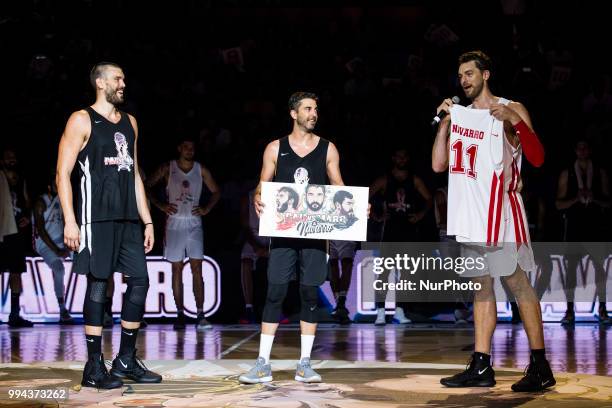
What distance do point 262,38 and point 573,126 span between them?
457 cm

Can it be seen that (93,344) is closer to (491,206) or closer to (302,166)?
(302,166)

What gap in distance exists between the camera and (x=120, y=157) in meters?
6.14

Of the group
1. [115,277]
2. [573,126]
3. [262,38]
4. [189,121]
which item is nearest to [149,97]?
[189,121]

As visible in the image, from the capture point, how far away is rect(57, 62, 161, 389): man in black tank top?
235 inches

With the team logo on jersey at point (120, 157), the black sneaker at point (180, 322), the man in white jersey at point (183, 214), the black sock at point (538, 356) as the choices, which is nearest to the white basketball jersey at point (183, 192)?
the man in white jersey at point (183, 214)

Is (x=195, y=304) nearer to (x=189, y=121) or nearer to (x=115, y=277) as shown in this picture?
(x=115, y=277)

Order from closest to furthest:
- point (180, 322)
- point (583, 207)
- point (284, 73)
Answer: point (180, 322) → point (583, 207) → point (284, 73)

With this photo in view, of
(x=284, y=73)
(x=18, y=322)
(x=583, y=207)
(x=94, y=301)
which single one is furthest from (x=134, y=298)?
(x=284, y=73)

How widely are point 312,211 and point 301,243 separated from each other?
234mm

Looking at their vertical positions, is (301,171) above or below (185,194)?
below

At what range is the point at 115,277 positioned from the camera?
10859mm

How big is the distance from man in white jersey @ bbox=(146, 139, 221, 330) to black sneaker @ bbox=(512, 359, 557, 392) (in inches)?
208

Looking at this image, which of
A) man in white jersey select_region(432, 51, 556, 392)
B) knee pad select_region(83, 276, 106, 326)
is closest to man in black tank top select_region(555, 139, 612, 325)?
man in white jersey select_region(432, 51, 556, 392)

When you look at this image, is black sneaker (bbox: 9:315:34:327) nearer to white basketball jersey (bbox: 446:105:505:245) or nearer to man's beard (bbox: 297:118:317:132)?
man's beard (bbox: 297:118:317:132)
